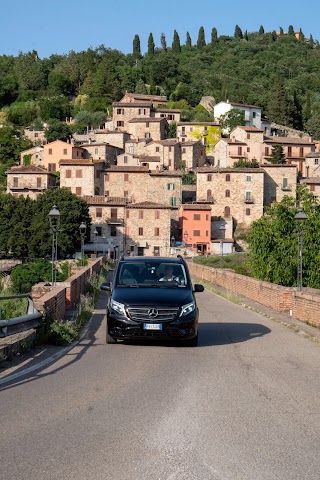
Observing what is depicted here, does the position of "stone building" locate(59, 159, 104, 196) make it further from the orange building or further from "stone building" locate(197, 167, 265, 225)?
"stone building" locate(197, 167, 265, 225)

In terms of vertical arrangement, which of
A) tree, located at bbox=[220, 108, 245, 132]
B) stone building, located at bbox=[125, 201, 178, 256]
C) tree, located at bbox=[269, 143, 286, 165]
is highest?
tree, located at bbox=[220, 108, 245, 132]

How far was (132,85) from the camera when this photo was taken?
153 metres

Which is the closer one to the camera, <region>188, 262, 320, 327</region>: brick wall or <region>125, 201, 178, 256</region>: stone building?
<region>188, 262, 320, 327</region>: brick wall

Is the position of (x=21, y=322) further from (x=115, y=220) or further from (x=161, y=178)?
(x=161, y=178)

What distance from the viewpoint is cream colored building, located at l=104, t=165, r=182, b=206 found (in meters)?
96.8

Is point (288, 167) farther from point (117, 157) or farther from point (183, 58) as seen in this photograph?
point (183, 58)

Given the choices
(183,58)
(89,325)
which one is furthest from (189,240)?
(183,58)

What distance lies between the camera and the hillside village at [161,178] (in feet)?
290

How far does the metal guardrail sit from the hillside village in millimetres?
72695

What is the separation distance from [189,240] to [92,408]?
82126 millimetres

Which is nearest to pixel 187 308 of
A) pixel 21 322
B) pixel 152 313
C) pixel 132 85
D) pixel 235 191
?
pixel 152 313

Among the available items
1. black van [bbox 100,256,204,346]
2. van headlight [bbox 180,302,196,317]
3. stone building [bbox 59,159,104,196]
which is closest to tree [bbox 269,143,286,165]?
stone building [bbox 59,159,104,196]

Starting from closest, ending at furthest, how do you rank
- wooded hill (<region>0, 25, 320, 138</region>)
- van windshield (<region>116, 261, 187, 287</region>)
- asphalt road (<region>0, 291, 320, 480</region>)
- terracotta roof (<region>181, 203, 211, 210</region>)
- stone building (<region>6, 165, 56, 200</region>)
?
asphalt road (<region>0, 291, 320, 480</region>) → van windshield (<region>116, 261, 187, 287</region>) → terracotta roof (<region>181, 203, 211, 210</region>) → stone building (<region>6, 165, 56, 200</region>) → wooded hill (<region>0, 25, 320, 138</region>)

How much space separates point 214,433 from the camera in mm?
6094
